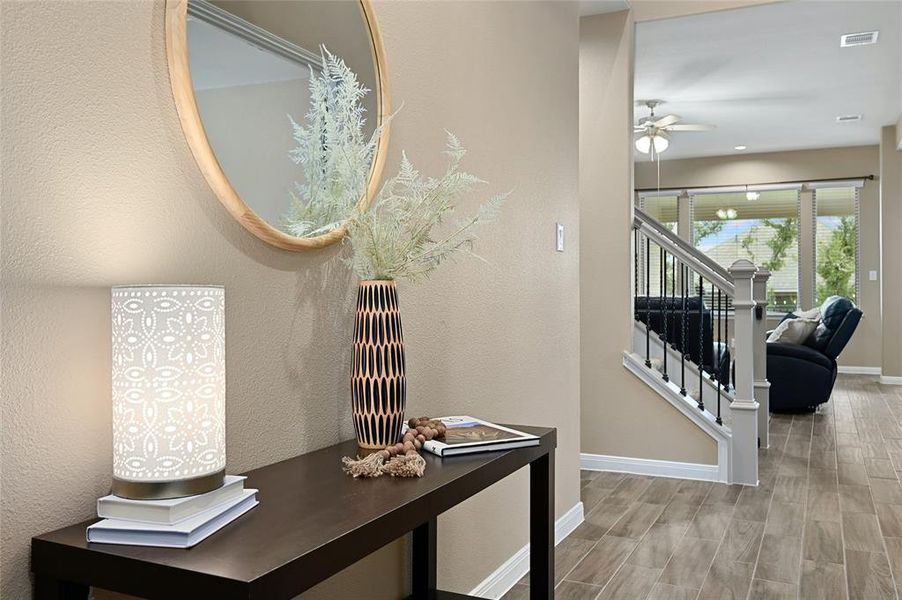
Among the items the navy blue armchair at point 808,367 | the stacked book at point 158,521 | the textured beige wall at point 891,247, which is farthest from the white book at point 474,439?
the textured beige wall at point 891,247

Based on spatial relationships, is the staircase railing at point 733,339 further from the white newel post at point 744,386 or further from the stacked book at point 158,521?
the stacked book at point 158,521

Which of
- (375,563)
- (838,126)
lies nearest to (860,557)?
(375,563)

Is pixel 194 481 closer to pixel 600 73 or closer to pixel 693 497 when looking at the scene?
pixel 693 497

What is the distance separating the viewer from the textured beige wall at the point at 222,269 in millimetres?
1024

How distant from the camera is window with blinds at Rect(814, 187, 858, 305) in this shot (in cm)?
928

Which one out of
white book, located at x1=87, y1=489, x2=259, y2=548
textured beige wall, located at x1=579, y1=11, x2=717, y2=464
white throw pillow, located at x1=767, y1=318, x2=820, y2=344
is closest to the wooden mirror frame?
white book, located at x1=87, y1=489, x2=259, y2=548

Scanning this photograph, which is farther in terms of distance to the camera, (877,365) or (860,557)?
(877,365)

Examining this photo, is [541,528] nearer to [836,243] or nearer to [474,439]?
[474,439]

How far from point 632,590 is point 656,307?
3.04 meters

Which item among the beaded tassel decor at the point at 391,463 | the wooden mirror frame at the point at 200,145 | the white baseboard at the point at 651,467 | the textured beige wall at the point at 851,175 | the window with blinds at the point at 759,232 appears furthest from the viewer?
the window with blinds at the point at 759,232

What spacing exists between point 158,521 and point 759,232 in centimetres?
992

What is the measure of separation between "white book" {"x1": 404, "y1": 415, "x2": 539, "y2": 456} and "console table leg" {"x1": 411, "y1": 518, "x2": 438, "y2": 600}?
329mm

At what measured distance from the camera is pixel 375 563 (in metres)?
1.86

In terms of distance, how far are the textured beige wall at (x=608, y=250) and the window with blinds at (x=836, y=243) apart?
20.1 ft
